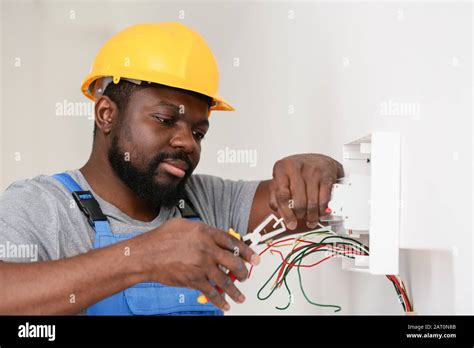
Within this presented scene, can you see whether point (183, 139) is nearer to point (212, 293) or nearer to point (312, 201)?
point (312, 201)

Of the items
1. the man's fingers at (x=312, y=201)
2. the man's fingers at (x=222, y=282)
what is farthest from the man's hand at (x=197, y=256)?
the man's fingers at (x=312, y=201)

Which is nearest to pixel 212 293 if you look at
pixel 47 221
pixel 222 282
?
pixel 222 282

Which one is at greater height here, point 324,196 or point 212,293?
point 324,196

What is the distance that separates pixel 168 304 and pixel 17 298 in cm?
35

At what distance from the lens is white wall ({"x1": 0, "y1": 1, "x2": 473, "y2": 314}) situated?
3.67 feet

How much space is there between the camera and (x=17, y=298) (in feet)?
3.34

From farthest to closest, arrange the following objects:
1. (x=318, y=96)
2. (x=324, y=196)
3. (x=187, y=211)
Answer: (x=318, y=96) < (x=187, y=211) < (x=324, y=196)

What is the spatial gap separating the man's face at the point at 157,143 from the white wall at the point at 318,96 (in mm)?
435

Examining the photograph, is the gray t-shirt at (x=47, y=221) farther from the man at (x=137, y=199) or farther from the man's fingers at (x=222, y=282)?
the man's fingers at (x=222, y=282)

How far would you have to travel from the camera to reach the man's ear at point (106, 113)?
1.39 meters

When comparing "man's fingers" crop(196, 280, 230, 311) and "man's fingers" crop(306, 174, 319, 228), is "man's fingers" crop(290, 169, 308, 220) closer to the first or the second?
"man's fingers" crop(306, 174, 319, 228)

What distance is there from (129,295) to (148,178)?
0.26m

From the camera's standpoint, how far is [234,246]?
3.15 feet
